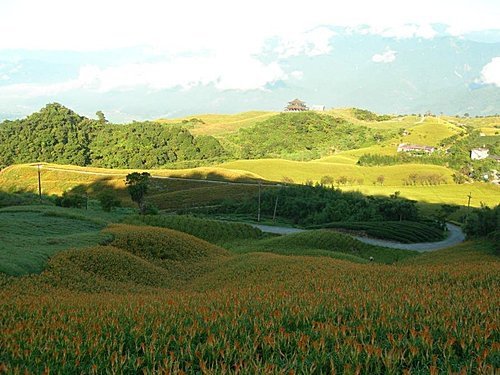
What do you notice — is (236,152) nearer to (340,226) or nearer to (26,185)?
(26,185)

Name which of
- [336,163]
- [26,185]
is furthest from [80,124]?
[336,163]

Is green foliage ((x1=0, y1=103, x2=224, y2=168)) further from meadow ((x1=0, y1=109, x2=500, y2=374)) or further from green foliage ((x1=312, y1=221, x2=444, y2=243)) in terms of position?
meadow ((x1=0, y1=109, x2=500, y2=374))

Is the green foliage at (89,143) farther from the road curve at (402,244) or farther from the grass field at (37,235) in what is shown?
the grass field at (37,235)

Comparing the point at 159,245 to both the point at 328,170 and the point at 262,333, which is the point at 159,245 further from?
the point at 328,170

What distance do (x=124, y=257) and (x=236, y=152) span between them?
121 metres

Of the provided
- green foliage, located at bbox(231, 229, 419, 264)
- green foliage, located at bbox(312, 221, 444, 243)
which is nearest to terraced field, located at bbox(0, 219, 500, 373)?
green foliage, located at bbox(231, 229, 419, 264)

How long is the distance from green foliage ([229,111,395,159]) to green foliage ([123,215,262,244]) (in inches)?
3577

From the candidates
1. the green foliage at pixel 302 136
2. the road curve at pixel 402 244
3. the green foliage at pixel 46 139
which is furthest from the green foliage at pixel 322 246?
the green foliage at pixel 302 136

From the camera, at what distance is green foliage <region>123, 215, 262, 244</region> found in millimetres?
39969

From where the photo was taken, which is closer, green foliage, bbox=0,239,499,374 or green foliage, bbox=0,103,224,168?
green foliage, bbox=0,239,499,374

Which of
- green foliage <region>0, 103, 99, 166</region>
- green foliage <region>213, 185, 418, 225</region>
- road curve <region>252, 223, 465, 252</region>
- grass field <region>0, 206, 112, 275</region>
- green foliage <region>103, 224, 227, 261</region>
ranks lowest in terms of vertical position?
road curve <region>252, 223, 465, 252</region>

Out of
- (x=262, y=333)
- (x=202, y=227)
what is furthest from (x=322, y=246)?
(x=262, y=333)

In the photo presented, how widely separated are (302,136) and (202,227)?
380 ft

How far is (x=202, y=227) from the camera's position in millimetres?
41875
